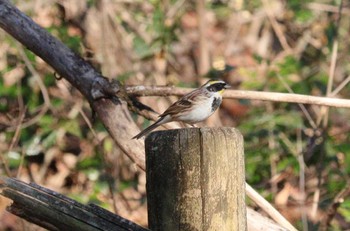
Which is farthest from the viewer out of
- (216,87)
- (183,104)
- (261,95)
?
(216,87)

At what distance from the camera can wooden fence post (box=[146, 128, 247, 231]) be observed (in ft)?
10.0

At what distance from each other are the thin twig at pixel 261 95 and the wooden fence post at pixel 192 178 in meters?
2.00

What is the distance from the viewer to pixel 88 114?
9047mm

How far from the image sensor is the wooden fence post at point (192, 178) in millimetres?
3061

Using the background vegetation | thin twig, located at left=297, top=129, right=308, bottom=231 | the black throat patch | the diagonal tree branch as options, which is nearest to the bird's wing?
the black throat patch

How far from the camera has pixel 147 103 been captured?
26.8ft

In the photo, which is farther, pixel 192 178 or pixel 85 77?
pixel 85 77

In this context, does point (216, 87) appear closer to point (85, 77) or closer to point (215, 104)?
point (215, 104)

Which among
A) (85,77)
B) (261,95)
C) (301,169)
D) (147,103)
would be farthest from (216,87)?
(147,103)

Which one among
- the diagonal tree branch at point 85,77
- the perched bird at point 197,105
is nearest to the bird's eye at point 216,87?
the perched bird at point 197,105

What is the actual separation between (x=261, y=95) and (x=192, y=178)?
2.18 m

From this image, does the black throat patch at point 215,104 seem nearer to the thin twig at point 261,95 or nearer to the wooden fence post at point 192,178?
the thin twig at point 261,95

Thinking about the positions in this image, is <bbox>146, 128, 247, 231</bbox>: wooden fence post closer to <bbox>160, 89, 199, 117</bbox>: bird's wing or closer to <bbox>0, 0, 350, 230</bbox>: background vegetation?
<bbox>160, 89, 199, 117</bbox>: bird's wing

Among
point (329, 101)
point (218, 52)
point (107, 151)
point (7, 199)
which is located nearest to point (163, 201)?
point (7, 199)
